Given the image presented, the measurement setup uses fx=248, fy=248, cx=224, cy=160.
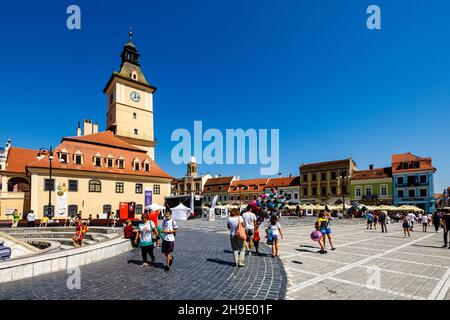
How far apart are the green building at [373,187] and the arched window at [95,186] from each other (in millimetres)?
49993

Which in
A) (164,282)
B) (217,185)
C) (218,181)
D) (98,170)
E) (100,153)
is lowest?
(217,185)

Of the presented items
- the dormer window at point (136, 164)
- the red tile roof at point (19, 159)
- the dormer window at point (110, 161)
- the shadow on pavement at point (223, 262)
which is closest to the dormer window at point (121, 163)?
the dormer window at point (110, 161)

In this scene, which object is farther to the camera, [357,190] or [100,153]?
[357,190]

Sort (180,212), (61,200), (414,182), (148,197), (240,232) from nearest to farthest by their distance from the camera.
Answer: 1. (240,232)
2. (61,200)
3. (180,212)
4. (148,197)
5. (414,182)

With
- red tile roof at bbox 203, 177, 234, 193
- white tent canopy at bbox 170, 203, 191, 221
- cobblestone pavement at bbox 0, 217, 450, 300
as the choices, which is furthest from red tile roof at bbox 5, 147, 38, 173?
red tile roof at bbox 203, 177, 234, 193

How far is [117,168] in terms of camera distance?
3534cm

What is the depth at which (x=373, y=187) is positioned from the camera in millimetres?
52625

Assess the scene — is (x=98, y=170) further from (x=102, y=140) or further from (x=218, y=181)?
(x=218, y=181)

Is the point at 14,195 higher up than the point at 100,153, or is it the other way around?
the point at 100,153

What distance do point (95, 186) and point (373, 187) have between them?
52494mm

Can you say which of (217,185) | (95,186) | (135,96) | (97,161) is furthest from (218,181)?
(95,186)

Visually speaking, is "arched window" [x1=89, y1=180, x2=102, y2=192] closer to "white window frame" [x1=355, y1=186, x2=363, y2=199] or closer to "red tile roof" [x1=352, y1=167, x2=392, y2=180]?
"white window frame" [x1=355, y1=186, x2=363, y2=199]

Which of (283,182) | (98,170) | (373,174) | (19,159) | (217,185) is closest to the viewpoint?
(98,170)

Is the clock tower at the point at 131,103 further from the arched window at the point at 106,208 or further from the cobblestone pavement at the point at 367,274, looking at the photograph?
the cobblestone pavement at the point at 367,274
